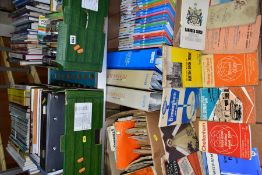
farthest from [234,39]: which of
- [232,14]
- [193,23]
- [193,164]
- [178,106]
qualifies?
[193,164]

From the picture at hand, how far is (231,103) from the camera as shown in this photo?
1298 millimetres

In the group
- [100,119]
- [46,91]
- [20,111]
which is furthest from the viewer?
[20,111]

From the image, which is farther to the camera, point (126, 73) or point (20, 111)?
point (20, 111)

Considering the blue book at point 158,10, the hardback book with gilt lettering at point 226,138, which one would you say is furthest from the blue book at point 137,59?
the hardback book with gilt lettering at point 226,138

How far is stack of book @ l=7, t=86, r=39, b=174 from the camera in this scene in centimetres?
160

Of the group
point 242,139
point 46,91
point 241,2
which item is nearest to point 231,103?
point 242,139

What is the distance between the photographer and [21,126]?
167 cm

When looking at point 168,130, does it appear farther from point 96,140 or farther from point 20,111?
point 20,111

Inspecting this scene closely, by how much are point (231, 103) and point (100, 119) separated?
77cm

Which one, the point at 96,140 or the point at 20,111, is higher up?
the point at 20,111

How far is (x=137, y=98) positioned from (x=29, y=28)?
34.5 inches

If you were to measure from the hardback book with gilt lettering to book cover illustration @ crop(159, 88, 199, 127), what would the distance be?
0.32 ft

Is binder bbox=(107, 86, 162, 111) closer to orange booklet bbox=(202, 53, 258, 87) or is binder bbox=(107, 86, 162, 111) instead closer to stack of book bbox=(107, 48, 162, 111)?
stack of book bbox=(107, 48, 162, 111)

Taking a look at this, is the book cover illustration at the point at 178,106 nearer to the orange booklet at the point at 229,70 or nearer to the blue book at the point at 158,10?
the orange booklet at the point at 229,70
